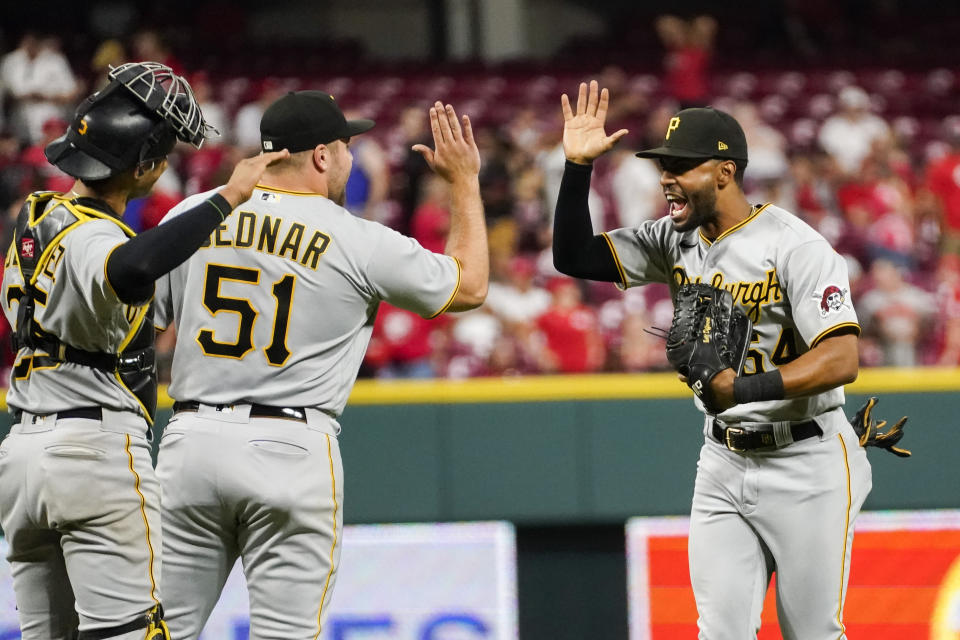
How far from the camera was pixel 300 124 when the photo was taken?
3.44 meters

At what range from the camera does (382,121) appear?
41.4 feet

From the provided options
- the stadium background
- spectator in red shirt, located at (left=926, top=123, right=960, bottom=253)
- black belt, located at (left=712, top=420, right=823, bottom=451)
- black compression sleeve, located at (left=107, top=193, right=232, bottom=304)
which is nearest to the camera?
black compression sleeve, located at (left=107, top=193, right=232, bottom=304)

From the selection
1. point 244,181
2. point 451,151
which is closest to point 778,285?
point 451,151

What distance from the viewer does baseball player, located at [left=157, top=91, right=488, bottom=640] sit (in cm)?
330

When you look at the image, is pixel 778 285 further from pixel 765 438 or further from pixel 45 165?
pixel 45 165

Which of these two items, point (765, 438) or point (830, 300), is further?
point (765, 438)

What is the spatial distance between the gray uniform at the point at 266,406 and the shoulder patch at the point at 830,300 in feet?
3.60

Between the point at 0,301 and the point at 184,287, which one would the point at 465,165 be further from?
the point at 0,301

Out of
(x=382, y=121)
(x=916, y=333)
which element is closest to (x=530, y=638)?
(x=916, y=333)

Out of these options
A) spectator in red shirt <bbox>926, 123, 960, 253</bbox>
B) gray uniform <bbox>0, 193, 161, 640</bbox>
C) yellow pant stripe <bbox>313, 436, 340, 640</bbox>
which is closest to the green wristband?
yellow pant stripe <bbox>313, 436, 340, 640</bbox>

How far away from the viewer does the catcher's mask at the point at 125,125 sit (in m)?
3.23

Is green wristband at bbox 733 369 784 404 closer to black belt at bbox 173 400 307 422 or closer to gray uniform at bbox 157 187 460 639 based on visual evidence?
gray uniform at bbox 157 187 460 639

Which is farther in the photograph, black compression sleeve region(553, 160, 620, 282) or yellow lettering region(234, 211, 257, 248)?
black compression sleeve region(553, 160, 620, 282)

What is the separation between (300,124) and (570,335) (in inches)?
172
